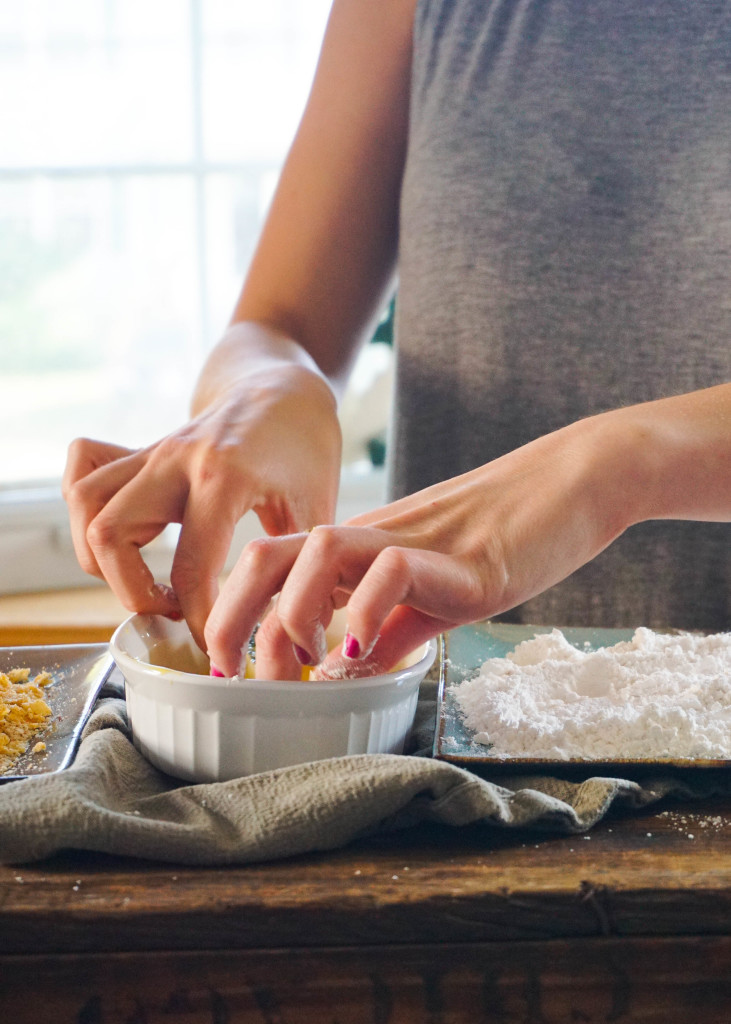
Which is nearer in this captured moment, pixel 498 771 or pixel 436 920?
pixel 436 920

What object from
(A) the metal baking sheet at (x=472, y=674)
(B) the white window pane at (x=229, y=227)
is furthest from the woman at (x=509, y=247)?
(B) the white window pane at (x=229, y=227)

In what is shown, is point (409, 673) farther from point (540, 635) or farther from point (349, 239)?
point (349, 239)

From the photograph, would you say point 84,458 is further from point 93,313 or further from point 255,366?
point 93,313

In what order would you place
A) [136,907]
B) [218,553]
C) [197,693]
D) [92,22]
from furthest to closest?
[92,22]
[218,553]
[197,693]
[136,907]

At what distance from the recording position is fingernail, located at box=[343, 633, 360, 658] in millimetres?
505

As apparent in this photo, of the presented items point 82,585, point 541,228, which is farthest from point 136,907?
point 82,585

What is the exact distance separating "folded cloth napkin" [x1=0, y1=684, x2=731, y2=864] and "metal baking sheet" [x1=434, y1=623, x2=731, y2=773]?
0.5 inches

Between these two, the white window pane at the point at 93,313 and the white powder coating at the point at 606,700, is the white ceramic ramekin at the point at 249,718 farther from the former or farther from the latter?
the white window pane at the point at 93,313

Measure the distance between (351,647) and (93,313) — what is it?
1.89 meters

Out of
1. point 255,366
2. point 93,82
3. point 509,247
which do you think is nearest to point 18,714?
point 255,366

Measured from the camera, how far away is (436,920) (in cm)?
42

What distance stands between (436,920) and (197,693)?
0.57 ft

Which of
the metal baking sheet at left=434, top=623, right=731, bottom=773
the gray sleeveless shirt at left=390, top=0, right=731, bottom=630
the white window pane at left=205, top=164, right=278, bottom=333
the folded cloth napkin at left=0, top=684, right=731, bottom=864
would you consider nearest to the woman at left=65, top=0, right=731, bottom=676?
the gray sleeveless shirt at left=390, top=0, right=731, bottom=630

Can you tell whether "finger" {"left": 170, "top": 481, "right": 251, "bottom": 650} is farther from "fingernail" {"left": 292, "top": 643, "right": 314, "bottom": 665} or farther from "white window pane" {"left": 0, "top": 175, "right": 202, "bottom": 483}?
"white window pane" {"left": 0, "top": 175, "right": 202, "bottom": 483}
